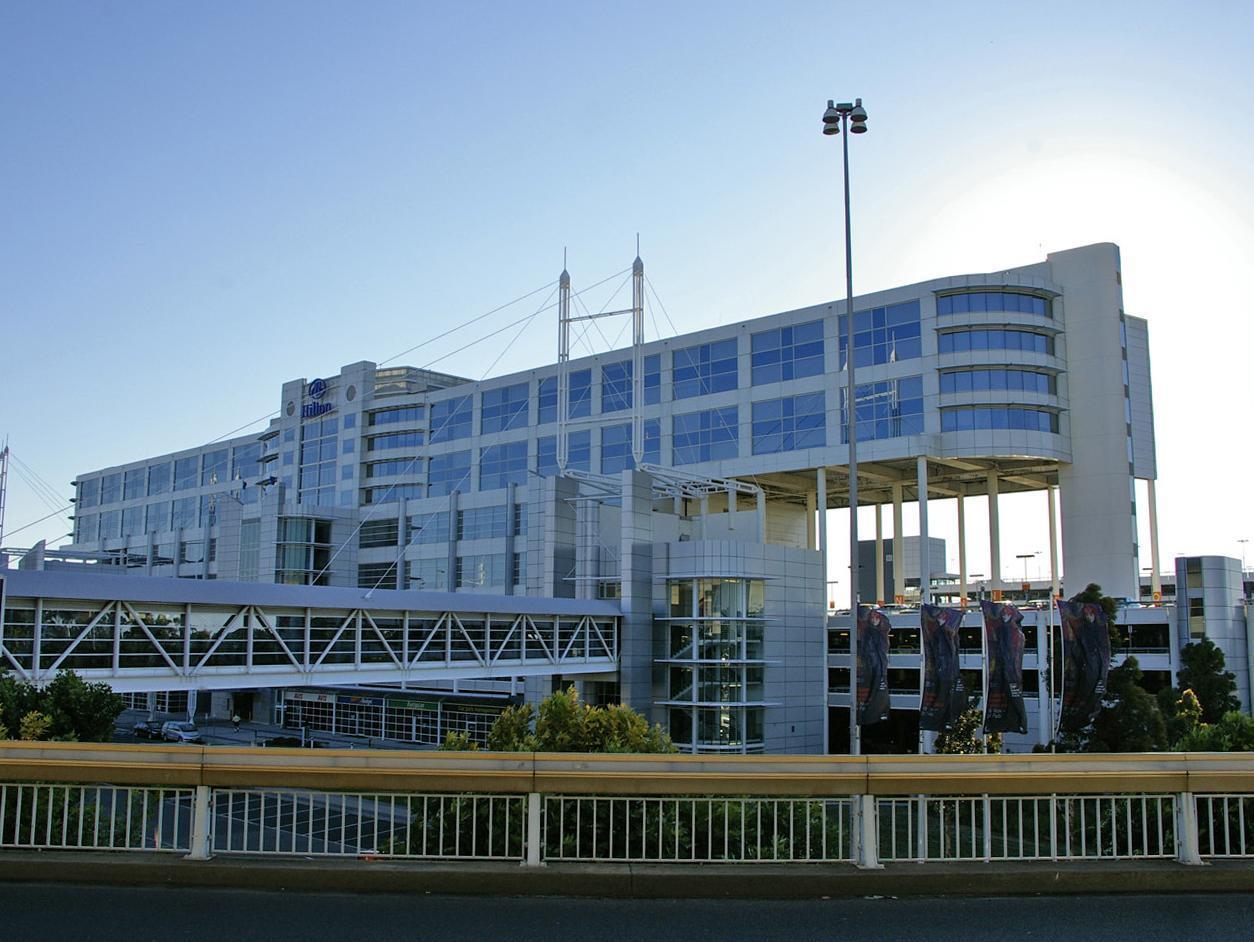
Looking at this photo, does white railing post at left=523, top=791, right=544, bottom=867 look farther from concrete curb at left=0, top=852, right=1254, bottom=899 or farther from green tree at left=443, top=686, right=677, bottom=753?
green tree at left=443, top=686, right=677, bottom=753

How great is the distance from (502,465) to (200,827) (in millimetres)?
62987

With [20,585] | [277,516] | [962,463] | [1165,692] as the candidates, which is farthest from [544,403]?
[20,585]

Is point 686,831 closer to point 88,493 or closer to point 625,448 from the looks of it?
point 625,448

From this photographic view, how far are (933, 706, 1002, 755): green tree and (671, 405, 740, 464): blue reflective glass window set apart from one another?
27.0m

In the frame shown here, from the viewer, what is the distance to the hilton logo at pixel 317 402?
8475 cm

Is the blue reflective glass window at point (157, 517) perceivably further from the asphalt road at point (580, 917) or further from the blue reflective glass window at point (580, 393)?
the asphalt road at point (580, 917)

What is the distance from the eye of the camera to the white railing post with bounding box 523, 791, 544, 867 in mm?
8859

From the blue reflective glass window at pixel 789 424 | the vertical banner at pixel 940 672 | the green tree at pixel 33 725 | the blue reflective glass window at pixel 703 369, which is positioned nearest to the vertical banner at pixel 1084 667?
the vertical banner at pixel 940 672

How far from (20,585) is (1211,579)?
43585mm

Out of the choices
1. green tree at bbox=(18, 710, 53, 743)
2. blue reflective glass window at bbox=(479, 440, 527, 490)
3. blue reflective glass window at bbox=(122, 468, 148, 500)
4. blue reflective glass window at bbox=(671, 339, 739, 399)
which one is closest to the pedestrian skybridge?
green tree at bbox=(18, 710, 53, 743)

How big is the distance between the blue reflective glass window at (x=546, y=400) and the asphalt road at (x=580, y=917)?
199 ft

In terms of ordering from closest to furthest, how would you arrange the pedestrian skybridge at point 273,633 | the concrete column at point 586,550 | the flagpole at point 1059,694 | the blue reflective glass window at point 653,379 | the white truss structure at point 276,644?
1. the pedestrian skybridge at point 273,633
2. the white truss structure at point 276,644
3. the flagpole at point 1059,694
4. the concrete column at point 586,550
5. the blue reflective glass window at point 653,379

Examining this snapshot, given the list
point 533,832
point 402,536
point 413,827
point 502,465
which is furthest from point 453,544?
point 533,832

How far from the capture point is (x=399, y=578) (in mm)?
68812
